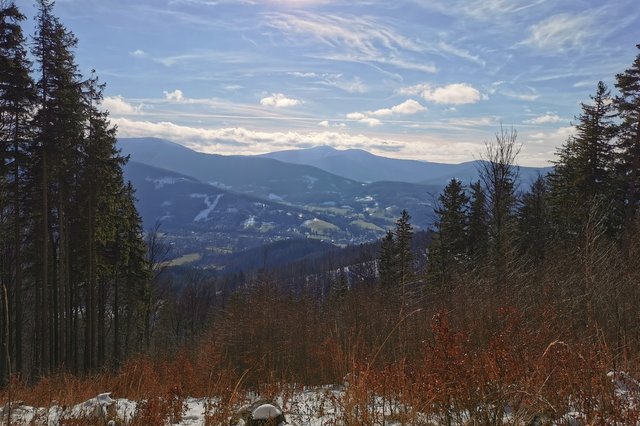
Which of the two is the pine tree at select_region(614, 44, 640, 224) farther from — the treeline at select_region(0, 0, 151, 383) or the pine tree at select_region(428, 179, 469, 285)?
the treeline at select_region(0, 0, 151, 383)

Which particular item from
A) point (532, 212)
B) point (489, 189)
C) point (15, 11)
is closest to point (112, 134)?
point (15, 11)

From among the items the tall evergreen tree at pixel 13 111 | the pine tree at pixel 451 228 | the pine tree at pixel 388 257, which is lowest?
the pine tree at pixel 388 257

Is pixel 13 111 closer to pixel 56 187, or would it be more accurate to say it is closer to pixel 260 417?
pixel 56 187

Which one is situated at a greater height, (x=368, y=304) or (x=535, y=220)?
(x=535, y=220)

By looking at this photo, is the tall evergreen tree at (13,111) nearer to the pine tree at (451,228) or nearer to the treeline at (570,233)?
the treeline at (570,233)

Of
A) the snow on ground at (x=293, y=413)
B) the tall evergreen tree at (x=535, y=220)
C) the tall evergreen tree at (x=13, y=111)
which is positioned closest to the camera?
the snow on ground at (x=293, y=413)

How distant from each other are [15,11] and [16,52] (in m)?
1.32

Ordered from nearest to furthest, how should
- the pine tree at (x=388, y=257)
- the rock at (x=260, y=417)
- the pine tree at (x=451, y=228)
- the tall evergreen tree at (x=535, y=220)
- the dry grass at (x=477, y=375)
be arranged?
1. the dry grass at (x=477, y=375)
2. the rock at (x=260, y=417)
3. the tall evergreen tree at (x=535, y=220)
4. the pine tree at (x=451, y=228)
5. the pine tree at (x=388, y=257)

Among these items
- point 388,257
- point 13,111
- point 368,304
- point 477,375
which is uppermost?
point 13,111

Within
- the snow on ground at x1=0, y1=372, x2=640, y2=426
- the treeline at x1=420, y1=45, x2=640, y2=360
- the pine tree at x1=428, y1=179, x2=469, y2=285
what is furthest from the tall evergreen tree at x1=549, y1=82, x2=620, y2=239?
the snow on ground at x1=0, y1=372, x2=640, y2=426

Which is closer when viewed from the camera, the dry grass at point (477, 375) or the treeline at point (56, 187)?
the dry grass at point (477, 375)

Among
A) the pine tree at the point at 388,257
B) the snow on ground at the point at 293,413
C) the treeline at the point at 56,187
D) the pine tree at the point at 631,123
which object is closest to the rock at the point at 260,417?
the snow on ground at the point at 293,413

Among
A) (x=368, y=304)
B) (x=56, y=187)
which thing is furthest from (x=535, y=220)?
(x=56, y=187)

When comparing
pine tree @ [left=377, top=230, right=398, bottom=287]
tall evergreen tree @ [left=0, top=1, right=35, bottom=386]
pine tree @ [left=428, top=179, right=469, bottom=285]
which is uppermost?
tall evergreen tree @ [left=0, top=1, right=35, bottom=386]
